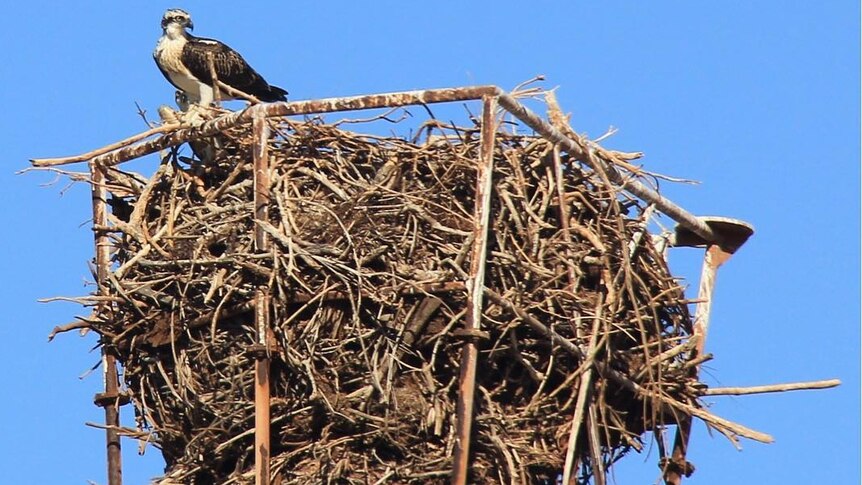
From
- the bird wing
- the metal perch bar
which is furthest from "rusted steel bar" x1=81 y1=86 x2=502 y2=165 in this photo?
the bird wing

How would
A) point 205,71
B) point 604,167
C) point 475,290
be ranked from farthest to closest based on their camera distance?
point 205,71, point 604,167, point 475,290

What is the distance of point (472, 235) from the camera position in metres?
10.6

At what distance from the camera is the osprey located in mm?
14203

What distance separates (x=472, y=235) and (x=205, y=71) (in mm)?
4247

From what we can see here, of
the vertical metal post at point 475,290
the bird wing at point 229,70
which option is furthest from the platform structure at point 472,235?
the bird wing at point 229,70

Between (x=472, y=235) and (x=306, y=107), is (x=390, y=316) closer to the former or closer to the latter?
(x=472, y=235)

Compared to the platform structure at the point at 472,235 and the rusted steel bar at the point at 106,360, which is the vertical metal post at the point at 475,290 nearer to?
the platform structure at the point at 472,235

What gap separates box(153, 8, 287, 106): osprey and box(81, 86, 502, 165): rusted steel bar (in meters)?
2.08

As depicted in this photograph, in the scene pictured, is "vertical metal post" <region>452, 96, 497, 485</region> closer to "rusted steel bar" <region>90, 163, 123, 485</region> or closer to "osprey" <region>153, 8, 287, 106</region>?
"rusted steel bar" <region>90, 163, 123, 485</region>

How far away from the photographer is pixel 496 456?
10734 millimetres

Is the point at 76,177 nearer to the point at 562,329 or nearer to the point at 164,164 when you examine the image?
the point at 164,164

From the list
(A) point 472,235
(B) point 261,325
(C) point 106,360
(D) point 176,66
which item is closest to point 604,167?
(A) point 472,235

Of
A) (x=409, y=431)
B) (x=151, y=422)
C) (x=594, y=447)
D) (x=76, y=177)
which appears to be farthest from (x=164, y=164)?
(x=594, y=447)

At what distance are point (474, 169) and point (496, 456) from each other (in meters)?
1.74
